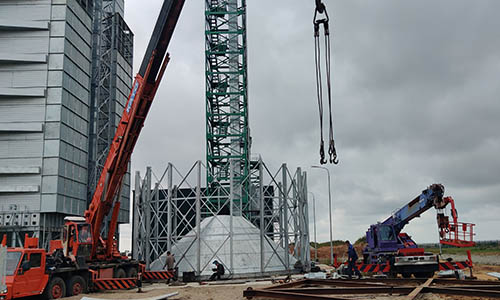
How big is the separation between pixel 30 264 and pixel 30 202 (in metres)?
22.0

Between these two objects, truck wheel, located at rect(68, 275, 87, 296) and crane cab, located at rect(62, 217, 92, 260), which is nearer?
truck wheel, located at rect(68, 275, 87, 296)

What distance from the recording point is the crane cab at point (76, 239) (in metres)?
21.3

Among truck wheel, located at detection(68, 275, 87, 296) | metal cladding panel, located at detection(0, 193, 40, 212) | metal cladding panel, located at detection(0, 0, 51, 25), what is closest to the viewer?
truck wheel, located at detection(68, 275, 87, 296)

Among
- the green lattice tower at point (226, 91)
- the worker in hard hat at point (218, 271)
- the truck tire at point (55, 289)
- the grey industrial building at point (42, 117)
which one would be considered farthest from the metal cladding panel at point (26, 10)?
the truck tire at point (55, 289)

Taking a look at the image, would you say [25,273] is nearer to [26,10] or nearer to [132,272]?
[132,272]

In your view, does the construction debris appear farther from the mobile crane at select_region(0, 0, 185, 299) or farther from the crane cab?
the crane cab

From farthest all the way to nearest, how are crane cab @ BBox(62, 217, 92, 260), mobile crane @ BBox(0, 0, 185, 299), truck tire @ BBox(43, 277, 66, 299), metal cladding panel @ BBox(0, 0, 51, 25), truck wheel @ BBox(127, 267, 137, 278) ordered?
metal cladding panel @ BBox(0, 0, 51, 25), truck wheel @ BBox(127, 267, 137, 278), crane cab @ BBox(62, 217, 92, 260), mobile crane @ BBox(0, 0, 185, 299), truck tire @ BBox(43, 277, 66, 299)

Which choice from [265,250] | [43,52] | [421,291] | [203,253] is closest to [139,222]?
[203,253]

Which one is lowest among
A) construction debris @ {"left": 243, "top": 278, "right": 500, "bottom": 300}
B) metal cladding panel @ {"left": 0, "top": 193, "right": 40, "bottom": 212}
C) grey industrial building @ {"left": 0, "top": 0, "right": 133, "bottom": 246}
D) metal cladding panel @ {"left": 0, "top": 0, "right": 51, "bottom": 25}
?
construction debris @ {"left": 243, "top": 278, "right": 500, "bottom": 300}

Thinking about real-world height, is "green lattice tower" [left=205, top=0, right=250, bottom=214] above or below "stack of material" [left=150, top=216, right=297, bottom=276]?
above

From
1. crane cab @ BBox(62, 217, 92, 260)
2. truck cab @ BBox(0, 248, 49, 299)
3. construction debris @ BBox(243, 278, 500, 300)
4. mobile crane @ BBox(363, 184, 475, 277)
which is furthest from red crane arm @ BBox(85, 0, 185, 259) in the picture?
mobile crane @ BBox(363, 184, 475, 277)

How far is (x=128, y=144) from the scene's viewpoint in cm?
2317

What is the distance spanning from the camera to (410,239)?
1021 inches

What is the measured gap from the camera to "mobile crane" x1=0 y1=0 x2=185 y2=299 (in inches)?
730
